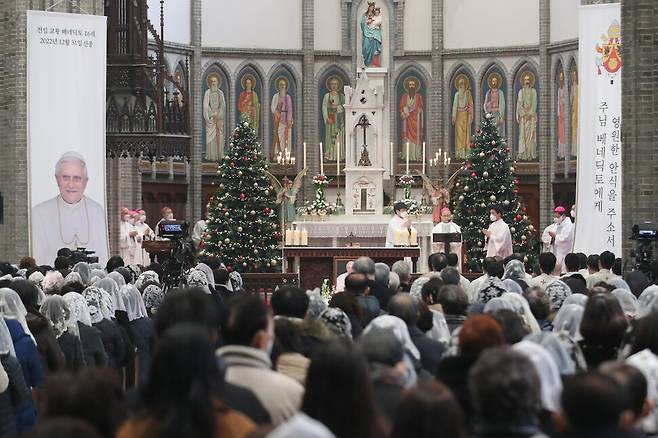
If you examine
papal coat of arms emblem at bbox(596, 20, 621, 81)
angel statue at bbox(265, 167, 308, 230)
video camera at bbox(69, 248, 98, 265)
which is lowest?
video camera at bbox(69, 248, 98, 265)

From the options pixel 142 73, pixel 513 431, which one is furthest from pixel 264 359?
pixel 142 73

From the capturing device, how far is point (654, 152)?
20.4m

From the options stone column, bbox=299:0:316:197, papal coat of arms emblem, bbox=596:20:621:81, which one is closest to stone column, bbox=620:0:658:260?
papal coat of arms emblem, bbox=596:20:621:81

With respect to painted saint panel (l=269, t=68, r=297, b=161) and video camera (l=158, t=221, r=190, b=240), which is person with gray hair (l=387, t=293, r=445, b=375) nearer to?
video camera (l=158, t=221, r=190, b=240)

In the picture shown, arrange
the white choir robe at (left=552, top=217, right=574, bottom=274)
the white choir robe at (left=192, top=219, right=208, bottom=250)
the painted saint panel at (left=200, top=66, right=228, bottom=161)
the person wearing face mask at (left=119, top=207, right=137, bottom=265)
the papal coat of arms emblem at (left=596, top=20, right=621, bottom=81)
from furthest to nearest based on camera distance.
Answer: the painted saint panel at (left=200, top=66, right=228, bottom=161), the white choir robe at (left=192, top=219, right=208, bottom=250), the person wearing face mask at (left=119, top=207, right=137, bottom=265), the white choir robe at (left=552, top=217, right=574, bottom=274), the papal coat of arms emblem at (left=596, top=20, right=621, bottom=81)

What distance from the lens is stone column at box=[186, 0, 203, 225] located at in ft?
123

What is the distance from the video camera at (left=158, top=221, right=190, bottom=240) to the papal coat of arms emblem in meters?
6.98

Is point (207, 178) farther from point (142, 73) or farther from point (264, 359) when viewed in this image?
point (264, 359)

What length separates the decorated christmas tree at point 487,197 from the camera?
30938mm

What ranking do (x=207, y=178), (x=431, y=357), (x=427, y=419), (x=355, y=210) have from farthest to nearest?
(x=207, y=178)
(x=355, y=210)
(x=431, y=357)
(x=427, y=419)

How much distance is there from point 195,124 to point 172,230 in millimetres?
19084

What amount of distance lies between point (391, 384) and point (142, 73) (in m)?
20.0

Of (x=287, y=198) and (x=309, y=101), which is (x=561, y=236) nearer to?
(x=287, y=198)

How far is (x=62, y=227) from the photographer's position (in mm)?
22188
